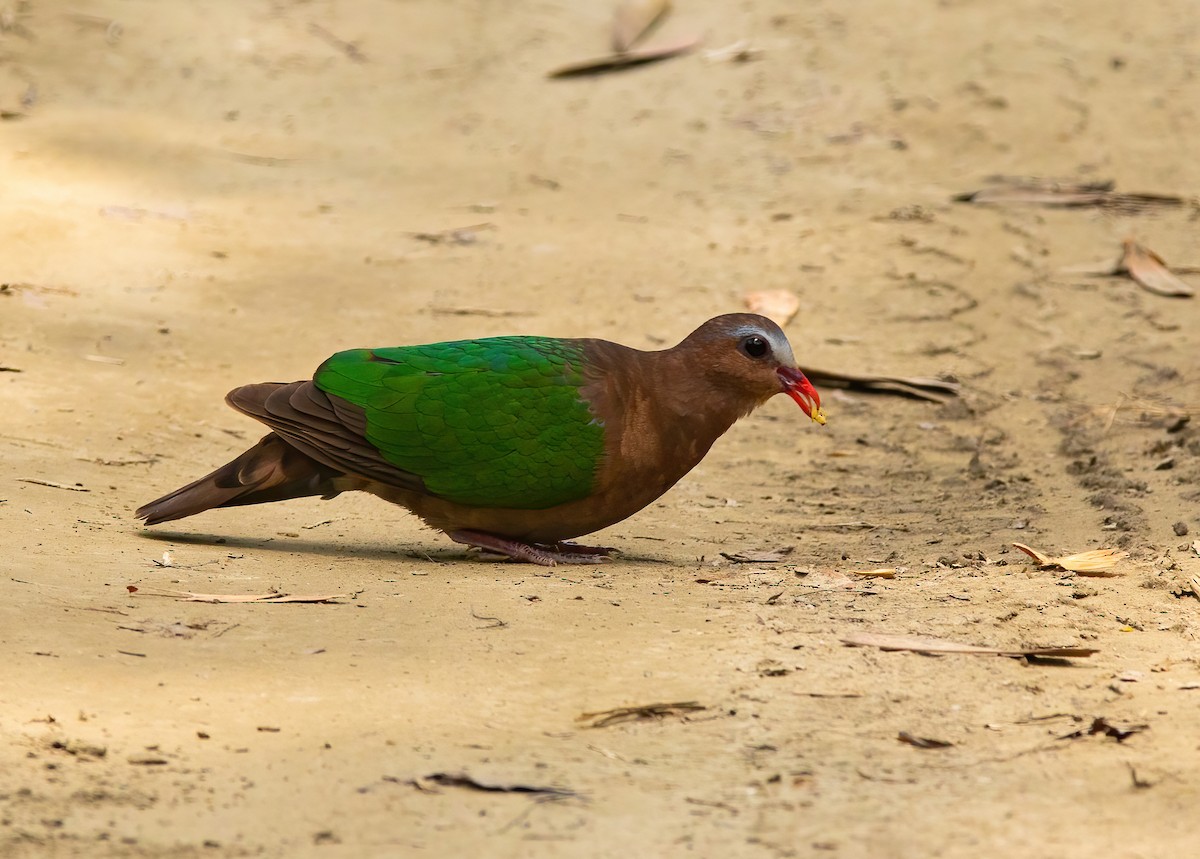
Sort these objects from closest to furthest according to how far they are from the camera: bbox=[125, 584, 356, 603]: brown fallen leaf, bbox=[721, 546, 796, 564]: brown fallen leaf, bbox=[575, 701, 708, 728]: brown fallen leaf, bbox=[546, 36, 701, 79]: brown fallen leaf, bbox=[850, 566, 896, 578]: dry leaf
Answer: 1. bbox=[575, 701, 708, 728]: brown fallen leaf
2. bbox=[125, 584, 356, 603]: brown fallen leaf
3. bbox=[850, 566, 896, 578]: dry leaf
4. bbox=[721, 546, 796, 564]: brown fallen leaf
5. bbox=[546, 36, 701, 79]: brown fallen leaf

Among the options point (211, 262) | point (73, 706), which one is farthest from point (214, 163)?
point (73, 706)

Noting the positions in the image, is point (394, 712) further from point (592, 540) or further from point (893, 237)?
point (893, 237)

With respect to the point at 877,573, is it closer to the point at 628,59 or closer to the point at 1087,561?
the point at 1087,561

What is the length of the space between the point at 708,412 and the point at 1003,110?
21.2 ft

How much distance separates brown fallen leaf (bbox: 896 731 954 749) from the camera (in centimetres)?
308

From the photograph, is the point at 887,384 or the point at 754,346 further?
the point at 887,384

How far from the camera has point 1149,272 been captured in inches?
332

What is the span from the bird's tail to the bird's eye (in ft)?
4.76

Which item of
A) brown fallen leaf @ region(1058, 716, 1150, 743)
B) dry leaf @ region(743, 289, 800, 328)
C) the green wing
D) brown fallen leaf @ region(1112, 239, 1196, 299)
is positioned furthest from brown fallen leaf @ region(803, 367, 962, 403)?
brown fallen leaf @ region(1058, 716, 1150, 743)

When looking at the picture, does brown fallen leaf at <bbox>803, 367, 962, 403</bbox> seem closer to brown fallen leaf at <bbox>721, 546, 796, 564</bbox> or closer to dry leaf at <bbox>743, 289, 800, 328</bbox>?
dry leaf at <bbox>743, 289, 800, 328</bbox>

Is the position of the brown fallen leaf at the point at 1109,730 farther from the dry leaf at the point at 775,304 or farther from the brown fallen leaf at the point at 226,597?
the dry leaf at the point at 775,304

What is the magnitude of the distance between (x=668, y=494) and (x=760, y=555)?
3.81ft

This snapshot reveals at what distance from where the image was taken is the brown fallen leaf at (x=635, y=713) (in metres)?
3.19

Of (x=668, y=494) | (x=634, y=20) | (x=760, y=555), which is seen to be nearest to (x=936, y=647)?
(x=760, y=555)
